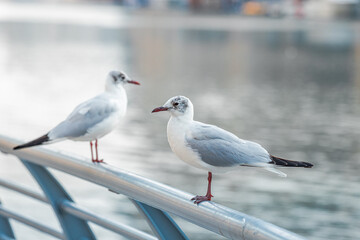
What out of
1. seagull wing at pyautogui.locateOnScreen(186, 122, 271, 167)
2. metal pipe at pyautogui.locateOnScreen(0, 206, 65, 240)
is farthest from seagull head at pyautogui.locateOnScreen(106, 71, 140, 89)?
seagull wing at pyautogui.locateOnScreen(186, 122, 271, 167)

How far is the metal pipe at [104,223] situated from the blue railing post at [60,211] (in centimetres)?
3

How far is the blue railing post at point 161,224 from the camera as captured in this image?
80.4 inches

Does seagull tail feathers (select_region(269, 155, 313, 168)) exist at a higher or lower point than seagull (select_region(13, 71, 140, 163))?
higher

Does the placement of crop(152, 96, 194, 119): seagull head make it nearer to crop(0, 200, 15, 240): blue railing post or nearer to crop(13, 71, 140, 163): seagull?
crop(13, 71, 140, 163): seagull

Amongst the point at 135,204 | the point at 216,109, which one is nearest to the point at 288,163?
the point at 135,204

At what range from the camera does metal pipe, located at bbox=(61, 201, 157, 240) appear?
6.93 ft

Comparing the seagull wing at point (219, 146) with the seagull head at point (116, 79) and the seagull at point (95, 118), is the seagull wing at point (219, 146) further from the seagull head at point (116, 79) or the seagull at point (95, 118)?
the seagull head at point (116, 79)

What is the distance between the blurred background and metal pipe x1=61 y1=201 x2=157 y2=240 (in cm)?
18

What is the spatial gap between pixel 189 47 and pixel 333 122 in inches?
901

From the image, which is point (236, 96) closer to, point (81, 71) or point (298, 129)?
point (298, 129)

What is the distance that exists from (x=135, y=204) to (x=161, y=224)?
0.44 feet

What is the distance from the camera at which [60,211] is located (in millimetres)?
2459

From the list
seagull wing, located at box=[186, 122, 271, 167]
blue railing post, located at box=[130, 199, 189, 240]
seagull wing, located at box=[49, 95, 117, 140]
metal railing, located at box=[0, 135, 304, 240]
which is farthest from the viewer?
seagull wing, located at box=[49, 95, 117, 140]

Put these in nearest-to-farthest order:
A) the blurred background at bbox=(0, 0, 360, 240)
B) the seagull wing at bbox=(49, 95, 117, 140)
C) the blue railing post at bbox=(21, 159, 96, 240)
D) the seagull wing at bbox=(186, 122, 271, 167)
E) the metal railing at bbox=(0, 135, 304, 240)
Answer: the metal railing at bbox=(0, 135, 304, 240) < the seagull wing at bbox=(186, 122, 271, 167) < the blue railing post at bbox=(21, 159, 96, 240) < the seagull wing at bbox=(49, 95, 117, 140) < the blurred background at bbox=(0, 0, 360, 240)
